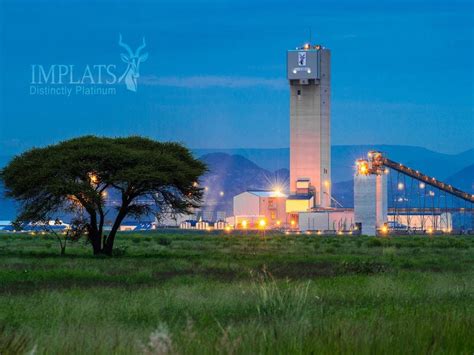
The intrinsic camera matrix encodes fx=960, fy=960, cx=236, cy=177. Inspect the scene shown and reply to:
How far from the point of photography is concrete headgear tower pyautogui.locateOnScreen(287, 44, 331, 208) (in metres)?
184

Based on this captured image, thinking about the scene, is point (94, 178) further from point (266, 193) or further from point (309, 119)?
point (266, 193)

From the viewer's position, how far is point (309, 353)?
35.9 ft

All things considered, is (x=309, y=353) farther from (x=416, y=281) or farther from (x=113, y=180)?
(x=113, y=180)

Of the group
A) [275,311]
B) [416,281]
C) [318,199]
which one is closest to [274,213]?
[318,199]

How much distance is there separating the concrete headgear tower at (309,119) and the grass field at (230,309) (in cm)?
13822

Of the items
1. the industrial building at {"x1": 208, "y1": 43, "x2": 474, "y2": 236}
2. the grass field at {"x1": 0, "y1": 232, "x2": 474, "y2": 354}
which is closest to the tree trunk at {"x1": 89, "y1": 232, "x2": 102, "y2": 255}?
the grass field at {"x1": 0, "y1": 232, "x2": 474, "y2": 354}

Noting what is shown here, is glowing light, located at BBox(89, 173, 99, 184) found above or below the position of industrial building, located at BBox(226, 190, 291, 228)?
below

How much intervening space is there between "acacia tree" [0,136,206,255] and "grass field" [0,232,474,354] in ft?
29.1

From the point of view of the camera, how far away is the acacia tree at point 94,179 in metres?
53.9

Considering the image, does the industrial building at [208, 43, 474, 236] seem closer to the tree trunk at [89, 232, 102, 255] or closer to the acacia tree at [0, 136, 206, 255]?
the acacia tree at [0, 136, 206, 255]

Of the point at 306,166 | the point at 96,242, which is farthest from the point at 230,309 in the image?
the point at 306,166

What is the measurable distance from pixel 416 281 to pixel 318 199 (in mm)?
152993

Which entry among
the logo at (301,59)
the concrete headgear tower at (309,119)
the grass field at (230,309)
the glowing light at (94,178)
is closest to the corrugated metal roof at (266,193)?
the concrete headgear tower at (309,119)

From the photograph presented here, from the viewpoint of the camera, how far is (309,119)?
18538cm
